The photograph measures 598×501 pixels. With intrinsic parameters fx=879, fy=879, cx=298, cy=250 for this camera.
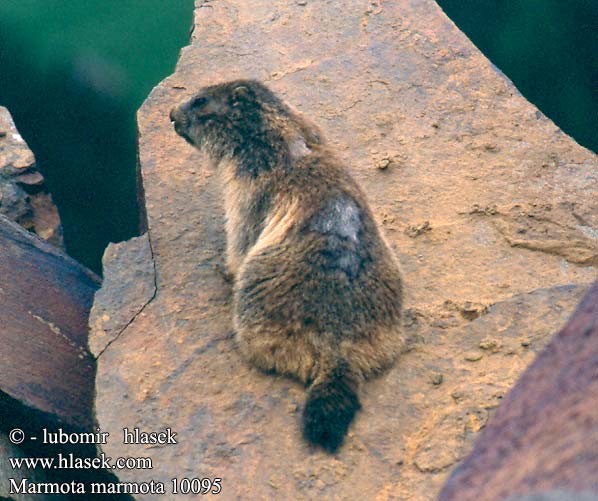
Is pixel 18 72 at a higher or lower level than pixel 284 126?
lower

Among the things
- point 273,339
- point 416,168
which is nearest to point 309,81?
point 416,168

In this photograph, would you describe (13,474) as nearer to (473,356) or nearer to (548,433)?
(473,356)

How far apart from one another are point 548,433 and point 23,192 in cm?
591

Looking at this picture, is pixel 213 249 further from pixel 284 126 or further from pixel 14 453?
pixel 14 453

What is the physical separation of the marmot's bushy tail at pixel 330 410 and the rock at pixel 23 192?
342 cm

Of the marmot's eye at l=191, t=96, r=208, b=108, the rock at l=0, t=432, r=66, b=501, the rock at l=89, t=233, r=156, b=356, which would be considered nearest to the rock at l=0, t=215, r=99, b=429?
the rock at l=0, t=432, r=66, b=501

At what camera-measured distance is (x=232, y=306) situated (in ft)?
16.6

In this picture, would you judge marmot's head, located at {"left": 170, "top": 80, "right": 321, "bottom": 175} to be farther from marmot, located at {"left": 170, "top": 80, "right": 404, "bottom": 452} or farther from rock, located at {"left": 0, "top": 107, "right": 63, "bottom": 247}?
rock, located at {"left": 0, "top": 107, "right": 63, "bottom": 247}

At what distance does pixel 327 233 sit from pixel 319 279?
0.28m

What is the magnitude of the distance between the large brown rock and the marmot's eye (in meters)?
0.68

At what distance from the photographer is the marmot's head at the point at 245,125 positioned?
5.16 metres

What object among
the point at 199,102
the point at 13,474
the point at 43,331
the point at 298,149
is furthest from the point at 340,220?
the point at 13,474

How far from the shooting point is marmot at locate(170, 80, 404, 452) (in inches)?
174

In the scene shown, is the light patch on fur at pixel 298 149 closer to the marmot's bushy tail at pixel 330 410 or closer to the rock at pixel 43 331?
the marmot's bushy tail at pixel 330 410
